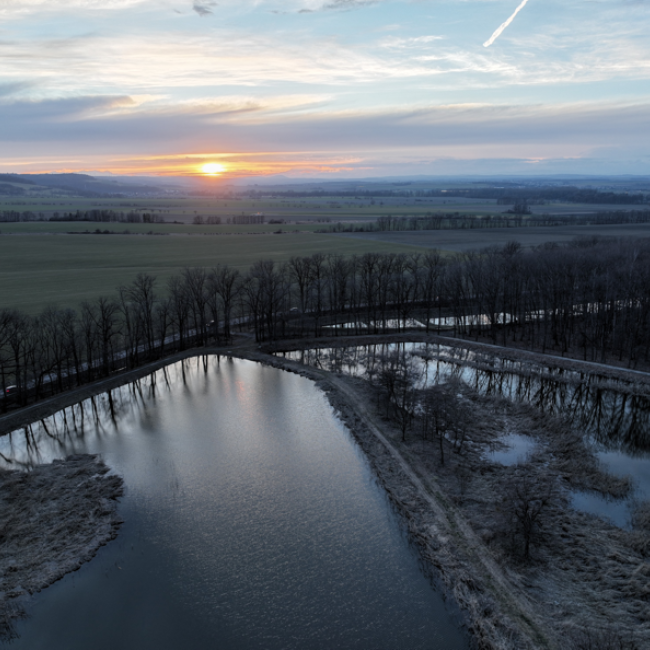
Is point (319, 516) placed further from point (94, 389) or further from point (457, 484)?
point (94, 389)

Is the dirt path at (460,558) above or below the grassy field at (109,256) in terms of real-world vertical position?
below

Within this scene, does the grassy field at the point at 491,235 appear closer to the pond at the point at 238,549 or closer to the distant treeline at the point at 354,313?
the distant treeline at the point at 354,313

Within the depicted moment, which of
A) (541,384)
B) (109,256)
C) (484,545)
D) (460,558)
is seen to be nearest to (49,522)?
(460,558)

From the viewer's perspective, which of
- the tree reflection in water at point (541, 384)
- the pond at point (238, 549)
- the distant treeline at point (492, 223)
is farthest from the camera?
the distant treeline at point (492, 223)

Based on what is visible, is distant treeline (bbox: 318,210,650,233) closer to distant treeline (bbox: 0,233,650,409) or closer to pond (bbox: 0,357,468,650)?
distant treeline (bbox: 0,233,650,409)

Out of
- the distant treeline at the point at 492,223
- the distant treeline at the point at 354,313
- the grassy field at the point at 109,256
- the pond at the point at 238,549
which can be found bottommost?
the pond at the point at 238,549

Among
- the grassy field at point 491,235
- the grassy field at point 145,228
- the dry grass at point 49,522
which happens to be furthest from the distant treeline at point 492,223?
the dry grass at point 49,522

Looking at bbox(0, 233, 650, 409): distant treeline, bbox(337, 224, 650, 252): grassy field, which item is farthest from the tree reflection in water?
bbox(337, 224, 650, 252): grassy field
